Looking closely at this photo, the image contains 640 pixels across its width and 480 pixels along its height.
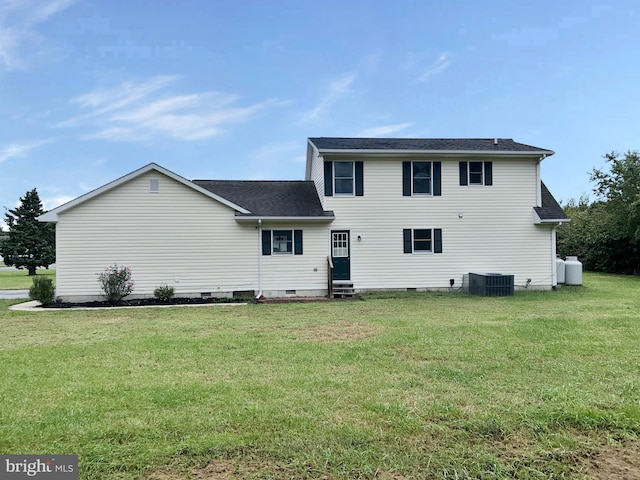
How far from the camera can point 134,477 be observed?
2600 millimetres

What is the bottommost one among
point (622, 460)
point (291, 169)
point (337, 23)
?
point (622, 460)

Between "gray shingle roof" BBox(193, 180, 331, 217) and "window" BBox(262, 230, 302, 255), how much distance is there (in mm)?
717

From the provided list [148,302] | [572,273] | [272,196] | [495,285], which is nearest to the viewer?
[148,302]

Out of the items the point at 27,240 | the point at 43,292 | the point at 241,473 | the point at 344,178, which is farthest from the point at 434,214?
the point at 27,240

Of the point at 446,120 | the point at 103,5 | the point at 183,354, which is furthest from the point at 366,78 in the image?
the point at 183,354

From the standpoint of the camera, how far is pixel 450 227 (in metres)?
14.9

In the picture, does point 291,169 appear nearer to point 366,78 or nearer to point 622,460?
point 366,78

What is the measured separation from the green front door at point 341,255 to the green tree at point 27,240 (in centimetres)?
2494

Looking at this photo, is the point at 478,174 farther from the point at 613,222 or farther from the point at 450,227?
the point at 613,222

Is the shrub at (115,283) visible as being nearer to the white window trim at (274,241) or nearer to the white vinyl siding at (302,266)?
the white vinyl siding at (302,266)

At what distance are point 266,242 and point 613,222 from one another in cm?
2139

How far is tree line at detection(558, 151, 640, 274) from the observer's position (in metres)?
22.2

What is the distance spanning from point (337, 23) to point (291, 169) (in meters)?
10.6

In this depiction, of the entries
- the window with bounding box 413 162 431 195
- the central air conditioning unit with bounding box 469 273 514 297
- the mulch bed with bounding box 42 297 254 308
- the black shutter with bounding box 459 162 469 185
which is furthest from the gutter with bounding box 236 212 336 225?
the central air conditioning unit with bounding box 469 273 514 297
